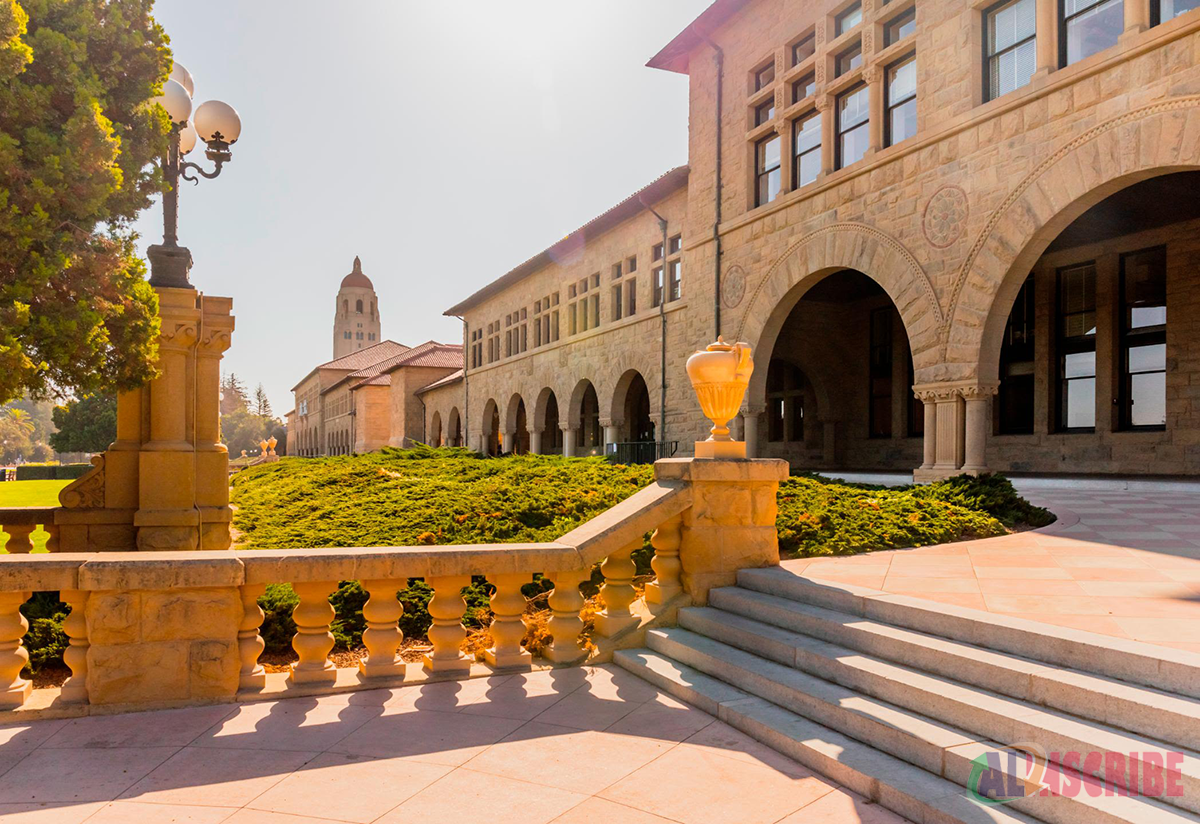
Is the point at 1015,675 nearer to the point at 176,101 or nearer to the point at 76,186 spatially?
the point at 76,186

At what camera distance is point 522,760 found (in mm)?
3584

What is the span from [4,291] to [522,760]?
5.62 meters

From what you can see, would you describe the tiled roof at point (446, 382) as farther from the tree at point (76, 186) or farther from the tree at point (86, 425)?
the tree at point (76, 186)

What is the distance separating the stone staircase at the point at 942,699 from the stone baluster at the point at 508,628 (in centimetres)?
80

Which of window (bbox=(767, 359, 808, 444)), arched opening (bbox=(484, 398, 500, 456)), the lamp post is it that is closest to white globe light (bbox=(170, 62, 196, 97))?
the lamp post

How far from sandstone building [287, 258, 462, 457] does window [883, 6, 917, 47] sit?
1778 cm

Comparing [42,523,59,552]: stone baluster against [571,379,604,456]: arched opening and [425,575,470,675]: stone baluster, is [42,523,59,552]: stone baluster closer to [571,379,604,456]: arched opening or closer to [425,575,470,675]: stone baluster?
[425,575,470,675]: stone baluster

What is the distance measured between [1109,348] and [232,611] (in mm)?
17747

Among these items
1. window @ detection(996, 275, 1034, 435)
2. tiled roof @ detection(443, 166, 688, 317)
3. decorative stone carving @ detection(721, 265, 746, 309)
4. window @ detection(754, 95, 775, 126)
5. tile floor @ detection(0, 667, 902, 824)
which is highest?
window @ detection(754, 95, 775, 126)

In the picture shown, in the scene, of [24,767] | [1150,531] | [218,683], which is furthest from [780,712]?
[1150,531]

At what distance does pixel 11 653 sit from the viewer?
406cm

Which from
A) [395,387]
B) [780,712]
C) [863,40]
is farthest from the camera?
[395,387]

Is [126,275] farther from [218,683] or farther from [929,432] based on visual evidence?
[929,432]

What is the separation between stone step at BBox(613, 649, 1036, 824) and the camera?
2.89 m
